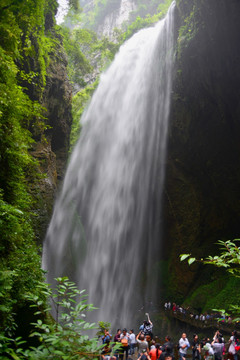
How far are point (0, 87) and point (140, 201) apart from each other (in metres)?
13.1

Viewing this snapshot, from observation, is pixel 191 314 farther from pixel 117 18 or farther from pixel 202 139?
pixel 117 18

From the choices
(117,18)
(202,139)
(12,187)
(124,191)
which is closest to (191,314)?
(124,191)

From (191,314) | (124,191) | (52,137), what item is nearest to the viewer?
(52,137)

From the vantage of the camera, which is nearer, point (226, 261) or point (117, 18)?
point (226, 261)

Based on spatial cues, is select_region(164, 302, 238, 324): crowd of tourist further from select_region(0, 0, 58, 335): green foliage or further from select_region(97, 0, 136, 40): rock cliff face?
select_region(97, 0, 136, 40): rock cliff face

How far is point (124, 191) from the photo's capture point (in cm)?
1617

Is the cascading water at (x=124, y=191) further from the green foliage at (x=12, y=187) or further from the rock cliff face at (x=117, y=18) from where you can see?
the rock cliff face at (x=117, y=18)

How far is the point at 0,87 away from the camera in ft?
12.5

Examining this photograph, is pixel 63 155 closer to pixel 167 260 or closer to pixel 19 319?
pixel 167 260

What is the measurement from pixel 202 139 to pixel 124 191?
549cm

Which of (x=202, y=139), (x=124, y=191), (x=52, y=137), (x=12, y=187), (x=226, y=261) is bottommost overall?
(x=226, y=261)

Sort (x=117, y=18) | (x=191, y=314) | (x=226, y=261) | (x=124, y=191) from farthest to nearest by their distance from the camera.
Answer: (x=117, y=18) < (x=124, y=191) < (x=191, y=314) < (x=226, y=261)

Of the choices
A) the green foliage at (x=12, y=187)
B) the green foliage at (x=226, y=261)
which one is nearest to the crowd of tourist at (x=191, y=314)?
the green foliage at (x=12, y=187)

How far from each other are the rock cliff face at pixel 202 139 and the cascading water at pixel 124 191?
3.38 ft
